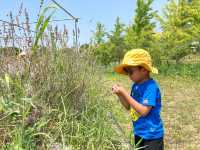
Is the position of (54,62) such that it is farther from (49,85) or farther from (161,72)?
(161,72)

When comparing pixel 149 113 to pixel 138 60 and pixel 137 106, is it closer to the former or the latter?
pixel 137 106

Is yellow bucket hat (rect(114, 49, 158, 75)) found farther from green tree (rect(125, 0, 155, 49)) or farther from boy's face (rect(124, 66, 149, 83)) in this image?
green tree (rect(125, 0, 155, 49))

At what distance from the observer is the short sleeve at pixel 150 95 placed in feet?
9.11

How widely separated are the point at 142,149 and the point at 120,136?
0.66ft

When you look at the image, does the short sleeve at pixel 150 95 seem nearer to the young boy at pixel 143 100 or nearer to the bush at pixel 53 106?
the young boy at pixel 143 100

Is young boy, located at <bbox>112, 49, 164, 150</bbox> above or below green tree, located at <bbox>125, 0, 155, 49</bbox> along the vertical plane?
below

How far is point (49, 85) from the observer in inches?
105

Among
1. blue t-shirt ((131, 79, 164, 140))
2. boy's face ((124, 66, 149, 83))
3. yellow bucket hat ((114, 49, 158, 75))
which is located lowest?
blue t-shirt ((131, 79, 164, 140))

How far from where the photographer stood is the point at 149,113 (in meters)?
2.88

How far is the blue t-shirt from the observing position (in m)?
2.81

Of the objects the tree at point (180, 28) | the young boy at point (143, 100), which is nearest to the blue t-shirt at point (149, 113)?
the young boy at point (143, 100)

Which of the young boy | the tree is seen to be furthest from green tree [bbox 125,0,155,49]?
the young boy

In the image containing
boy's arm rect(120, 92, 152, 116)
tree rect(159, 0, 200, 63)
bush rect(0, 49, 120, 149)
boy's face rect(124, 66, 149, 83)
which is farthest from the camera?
tree rect(159, 0, 200, 63)

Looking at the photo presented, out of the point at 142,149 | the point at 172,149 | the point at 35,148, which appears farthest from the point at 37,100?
the point at 172,149
